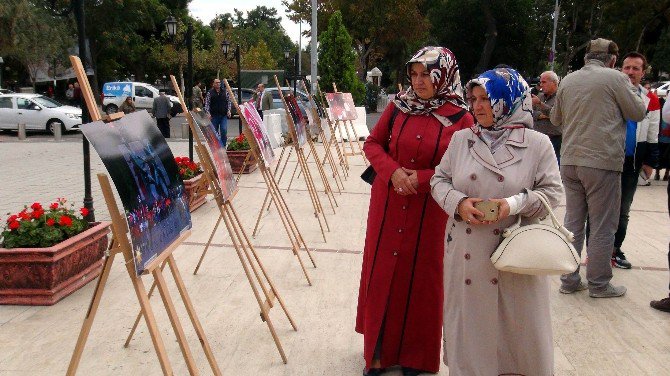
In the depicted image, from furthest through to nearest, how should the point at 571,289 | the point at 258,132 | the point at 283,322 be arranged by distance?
the point at 258,132 → the point at 571,289 → the point at 283,322

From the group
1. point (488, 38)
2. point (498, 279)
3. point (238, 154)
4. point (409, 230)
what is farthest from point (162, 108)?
point (488, 38)

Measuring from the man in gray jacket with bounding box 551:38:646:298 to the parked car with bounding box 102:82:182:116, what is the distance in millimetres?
24497

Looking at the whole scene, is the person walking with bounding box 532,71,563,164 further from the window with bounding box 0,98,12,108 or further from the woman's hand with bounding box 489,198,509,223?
the window with bounding box 0,98,12,108

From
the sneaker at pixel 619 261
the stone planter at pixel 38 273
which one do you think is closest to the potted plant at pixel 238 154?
the stone planter at pixel 38 273

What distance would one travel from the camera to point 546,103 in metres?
7.62

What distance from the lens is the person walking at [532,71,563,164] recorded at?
24.5ft

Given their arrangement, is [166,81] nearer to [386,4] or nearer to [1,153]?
[386,4]

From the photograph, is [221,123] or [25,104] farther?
[25,104]

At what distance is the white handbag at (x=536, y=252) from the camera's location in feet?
8.63

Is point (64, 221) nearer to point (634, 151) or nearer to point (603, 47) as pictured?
point (603, 47)

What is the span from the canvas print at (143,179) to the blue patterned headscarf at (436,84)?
1313mm

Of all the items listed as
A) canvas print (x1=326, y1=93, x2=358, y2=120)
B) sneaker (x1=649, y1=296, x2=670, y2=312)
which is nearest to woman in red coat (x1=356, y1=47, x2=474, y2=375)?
sneaker (x1=649, y1=296, x2=670, y2=312)

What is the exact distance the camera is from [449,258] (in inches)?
118

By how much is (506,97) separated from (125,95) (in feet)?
93.0
